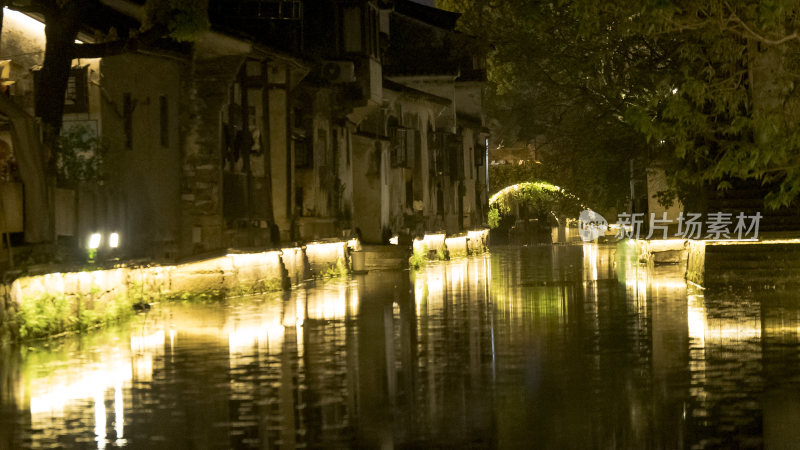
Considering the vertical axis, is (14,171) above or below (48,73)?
below

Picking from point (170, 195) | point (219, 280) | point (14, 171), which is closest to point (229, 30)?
point (170, 195)

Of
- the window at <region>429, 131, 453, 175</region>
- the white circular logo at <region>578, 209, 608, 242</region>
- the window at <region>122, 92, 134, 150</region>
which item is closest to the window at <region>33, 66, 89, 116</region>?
the window at <region>122, 92, 134, 150</region>

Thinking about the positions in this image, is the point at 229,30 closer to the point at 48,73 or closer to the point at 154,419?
the point at 48,73

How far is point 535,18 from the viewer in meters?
39.0

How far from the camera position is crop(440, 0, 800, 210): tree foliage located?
73.0 feet

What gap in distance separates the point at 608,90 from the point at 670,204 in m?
4.66

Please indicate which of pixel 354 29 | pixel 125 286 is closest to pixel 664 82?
pixel 354 29

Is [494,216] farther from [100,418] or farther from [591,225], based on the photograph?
[100,418]

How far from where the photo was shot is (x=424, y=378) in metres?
13.6

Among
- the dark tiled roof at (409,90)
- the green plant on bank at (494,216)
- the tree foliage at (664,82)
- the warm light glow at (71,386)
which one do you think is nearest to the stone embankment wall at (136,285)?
the warm light glow at (71,386)

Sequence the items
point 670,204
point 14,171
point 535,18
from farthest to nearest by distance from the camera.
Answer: point 670,204 → point 535,18 → point 14,171

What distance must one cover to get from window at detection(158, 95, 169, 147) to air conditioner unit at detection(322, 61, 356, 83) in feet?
45.8

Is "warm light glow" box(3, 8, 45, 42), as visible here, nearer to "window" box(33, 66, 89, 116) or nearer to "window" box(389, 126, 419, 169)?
"window" box(33, 66, 89, 116)

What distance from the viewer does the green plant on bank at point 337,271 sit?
3922cm
